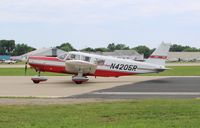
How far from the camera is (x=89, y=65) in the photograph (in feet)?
84.8

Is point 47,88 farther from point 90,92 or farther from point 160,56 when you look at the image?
point 160,56

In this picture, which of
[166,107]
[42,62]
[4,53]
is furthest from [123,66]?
[4,53]

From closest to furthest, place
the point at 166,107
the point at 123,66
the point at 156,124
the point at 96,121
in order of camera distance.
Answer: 1. the point at 156,124
2. the point at 96,121
3. the point at 166,107
4. the point at 123,66

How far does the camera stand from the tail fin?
91.4ft

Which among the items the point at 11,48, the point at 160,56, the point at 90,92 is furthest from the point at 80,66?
the point at 11,48

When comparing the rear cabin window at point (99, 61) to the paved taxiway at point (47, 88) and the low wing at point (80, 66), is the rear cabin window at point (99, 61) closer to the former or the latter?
the low wing at point (80, 66)

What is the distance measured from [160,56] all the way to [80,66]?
19.1 ft

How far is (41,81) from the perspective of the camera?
→ 26.0 m

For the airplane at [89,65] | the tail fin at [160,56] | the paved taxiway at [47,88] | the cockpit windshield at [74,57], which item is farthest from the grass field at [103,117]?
the tail fin at [160,56]

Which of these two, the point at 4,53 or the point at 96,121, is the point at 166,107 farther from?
the point at 4,53

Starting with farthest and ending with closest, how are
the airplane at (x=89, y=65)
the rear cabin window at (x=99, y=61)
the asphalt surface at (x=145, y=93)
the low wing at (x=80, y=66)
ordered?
the rear cabin window at (x=99, y=61)
the airplane at (x=89, y=65)
the low wing at (x=80, y=66)
the asphalt surface at (x=145, y=93)

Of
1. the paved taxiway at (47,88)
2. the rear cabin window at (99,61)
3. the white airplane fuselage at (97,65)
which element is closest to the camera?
the paved taxiway at (47,88)

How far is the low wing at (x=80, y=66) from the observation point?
2544 centimetres

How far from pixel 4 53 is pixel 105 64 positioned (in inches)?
6473
